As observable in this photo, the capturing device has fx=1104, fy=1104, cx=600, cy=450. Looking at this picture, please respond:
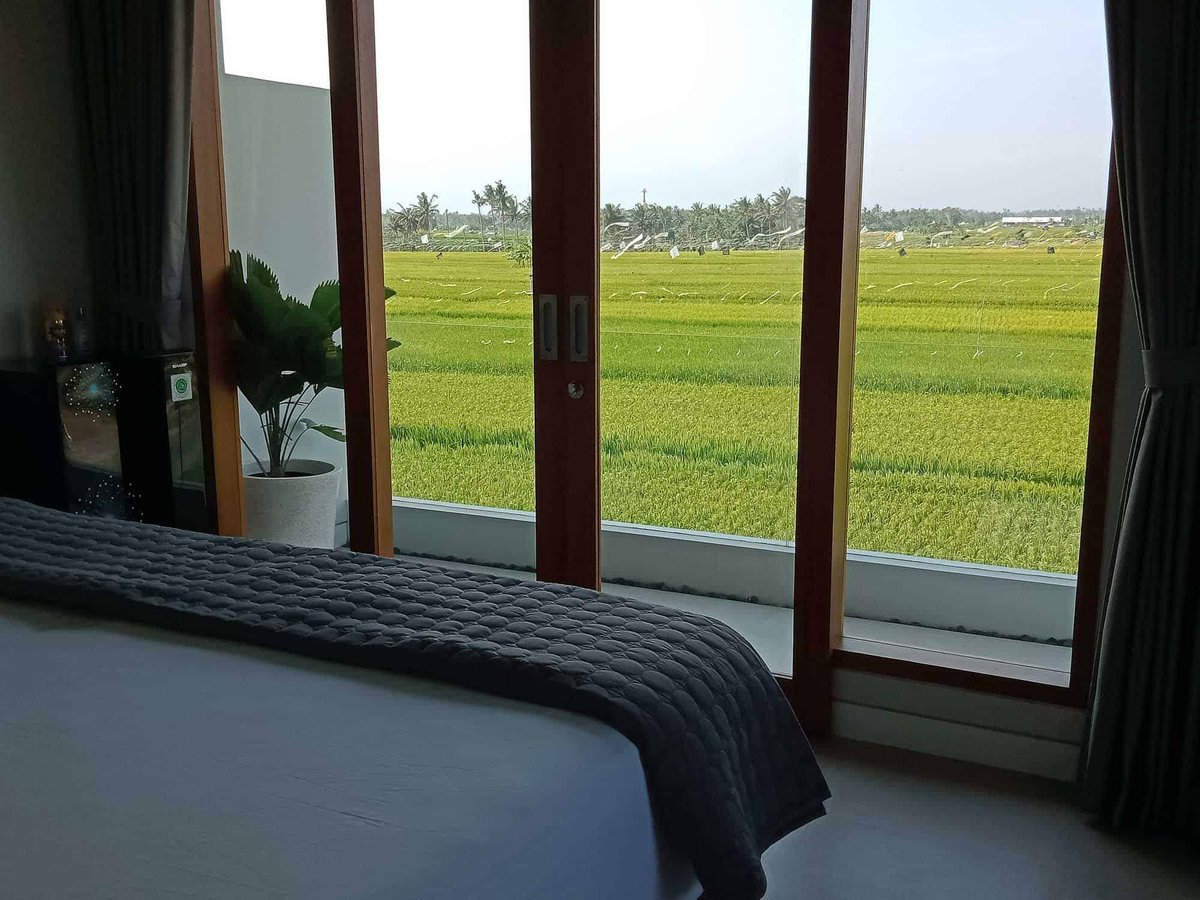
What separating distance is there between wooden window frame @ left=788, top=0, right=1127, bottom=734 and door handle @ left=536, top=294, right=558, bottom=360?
Answer: 0.74 meters

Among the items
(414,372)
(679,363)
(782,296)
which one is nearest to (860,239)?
(782,296)

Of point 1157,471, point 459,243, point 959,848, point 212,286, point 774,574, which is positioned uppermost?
point 459,243

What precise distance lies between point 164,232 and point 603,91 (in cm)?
164

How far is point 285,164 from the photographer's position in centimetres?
387

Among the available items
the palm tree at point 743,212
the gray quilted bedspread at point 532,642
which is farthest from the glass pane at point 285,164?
the gray quilted bedspread at point 532,642

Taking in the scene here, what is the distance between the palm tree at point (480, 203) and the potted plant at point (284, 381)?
623 millimetres

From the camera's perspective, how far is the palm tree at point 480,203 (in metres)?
3.35

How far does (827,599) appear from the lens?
300cm

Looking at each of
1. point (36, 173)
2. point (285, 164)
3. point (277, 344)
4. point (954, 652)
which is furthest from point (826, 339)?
point (36, 173)

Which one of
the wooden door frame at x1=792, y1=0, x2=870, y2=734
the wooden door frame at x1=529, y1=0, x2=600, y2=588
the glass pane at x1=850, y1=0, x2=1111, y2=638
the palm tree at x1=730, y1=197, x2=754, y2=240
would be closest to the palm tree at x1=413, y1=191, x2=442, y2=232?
the wooden door frame at x1=529, y1=0, x2=600, y2=588

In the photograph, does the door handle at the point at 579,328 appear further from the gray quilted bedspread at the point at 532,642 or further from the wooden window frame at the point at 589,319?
the gray quilted bedspread at the point at 532,642

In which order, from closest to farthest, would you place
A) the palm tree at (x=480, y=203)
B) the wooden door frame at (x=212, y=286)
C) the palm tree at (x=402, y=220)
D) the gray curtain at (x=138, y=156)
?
the palm tree at (x=480, y=203)
the palm tree at (x=402, y=220)
the gray curtain at (x=138, y=156)
the wooden door frame at (x=212, y=286)

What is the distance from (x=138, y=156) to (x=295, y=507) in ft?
4.28

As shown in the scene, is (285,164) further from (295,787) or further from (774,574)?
(295,787)
